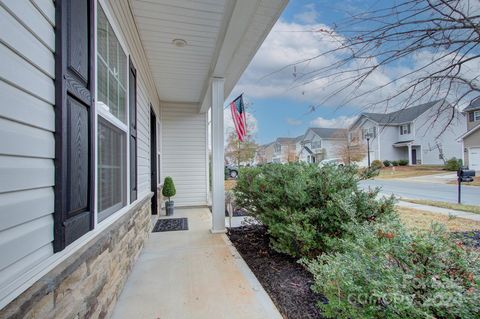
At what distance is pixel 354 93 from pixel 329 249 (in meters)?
1.78

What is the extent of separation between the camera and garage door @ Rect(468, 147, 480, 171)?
53.5 feet

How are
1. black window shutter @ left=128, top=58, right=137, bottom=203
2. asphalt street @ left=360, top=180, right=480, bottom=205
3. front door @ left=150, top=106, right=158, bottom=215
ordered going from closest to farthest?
black window shutter @ left=128, top=58, right=137, bottom=203 → front door @ left=150, top=106, right=158, bottom=215 → asphalt street @ left=360, top=180, right=480, bottom=205

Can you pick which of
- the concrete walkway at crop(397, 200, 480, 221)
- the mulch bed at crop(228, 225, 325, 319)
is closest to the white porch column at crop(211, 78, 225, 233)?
the mulch bed at crop(228, 225, 325, 319)

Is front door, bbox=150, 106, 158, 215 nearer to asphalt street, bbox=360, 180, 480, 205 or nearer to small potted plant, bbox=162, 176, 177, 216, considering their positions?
small potted plant, bbox=162, 176, 177, 216

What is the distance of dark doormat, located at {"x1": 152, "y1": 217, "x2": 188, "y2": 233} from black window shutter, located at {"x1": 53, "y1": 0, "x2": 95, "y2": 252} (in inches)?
131

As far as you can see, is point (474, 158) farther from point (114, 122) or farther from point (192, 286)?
point (114, 122)

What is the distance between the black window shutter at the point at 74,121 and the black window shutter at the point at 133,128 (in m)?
1.40

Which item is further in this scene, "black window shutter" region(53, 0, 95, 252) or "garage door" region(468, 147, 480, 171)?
"garage door" region(468, 147, 480, 171)

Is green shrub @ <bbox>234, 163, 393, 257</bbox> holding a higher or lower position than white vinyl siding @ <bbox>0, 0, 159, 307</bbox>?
lower

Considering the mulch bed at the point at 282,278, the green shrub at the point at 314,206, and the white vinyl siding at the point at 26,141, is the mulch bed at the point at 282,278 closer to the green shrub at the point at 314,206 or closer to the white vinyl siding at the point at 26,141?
the green shrub at the point at 314,206

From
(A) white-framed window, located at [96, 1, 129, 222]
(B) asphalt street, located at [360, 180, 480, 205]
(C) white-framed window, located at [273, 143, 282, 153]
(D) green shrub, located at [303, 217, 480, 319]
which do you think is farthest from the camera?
(C) white-framed window, located at [273, 143, 282, 153]

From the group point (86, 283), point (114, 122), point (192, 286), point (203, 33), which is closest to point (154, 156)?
point (203, 33)

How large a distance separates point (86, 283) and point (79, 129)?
0.96 metres

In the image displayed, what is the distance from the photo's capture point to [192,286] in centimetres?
252
